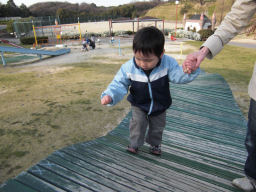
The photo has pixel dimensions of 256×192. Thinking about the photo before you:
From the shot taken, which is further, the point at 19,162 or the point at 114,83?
the point at 19,162

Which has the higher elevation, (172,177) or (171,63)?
(171,63)

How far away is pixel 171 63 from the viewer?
2.03m

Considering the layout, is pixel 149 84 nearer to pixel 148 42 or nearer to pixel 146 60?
pixel 146 60

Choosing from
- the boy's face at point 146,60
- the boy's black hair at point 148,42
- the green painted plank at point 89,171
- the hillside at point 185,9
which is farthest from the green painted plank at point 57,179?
the hillside at point 185,9

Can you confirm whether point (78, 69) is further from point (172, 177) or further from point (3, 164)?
point (172, 177)

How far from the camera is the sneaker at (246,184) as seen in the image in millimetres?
1833

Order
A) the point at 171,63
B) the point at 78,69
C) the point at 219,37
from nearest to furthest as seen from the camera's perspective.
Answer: the point at 219,37 < the point at 171,63 < the point at 78,69

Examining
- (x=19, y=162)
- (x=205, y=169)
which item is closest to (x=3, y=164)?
(x=19, y=162)

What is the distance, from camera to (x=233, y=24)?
163cm

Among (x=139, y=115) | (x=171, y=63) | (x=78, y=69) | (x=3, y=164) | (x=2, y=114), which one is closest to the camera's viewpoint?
(x=171, y=63)

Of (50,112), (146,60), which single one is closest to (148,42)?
(146,60)

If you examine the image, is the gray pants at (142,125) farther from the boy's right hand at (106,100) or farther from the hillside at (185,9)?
the hillside at (185,9)

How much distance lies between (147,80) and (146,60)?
0.27 m

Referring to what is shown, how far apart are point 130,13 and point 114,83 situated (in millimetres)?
89283
